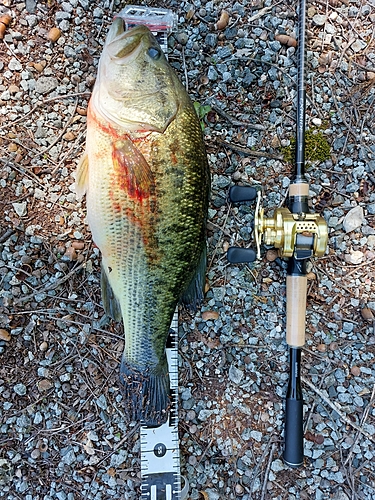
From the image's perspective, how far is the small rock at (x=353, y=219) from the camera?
109 inches

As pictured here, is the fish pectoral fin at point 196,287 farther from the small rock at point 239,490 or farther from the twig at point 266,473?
the small rock at point 239,490

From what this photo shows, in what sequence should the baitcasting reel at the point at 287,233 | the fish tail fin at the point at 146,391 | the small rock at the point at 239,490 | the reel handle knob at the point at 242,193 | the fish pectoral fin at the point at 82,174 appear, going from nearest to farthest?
the fish pectoral fin at the point at 82,174, the fish tail fin at the point at 146,391, the baitcasting reel at the point at 287,233, the reel handle knob at the point at 242,193, the small rock at the point at 239,490

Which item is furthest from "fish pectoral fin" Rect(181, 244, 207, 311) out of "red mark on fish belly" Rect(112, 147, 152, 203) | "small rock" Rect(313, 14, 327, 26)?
"small rock" Rect(313, 14, 327, 26)

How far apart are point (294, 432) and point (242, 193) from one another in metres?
1.53

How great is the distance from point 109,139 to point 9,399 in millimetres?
1743

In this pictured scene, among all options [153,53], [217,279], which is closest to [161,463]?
[217,279]

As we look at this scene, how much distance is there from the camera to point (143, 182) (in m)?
1.97

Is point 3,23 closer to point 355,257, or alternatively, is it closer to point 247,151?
point 247,151

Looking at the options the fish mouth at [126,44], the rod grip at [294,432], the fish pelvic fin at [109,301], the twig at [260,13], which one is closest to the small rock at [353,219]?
the rod grip at [294,432]

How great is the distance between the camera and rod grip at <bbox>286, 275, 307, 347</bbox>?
2531 mm

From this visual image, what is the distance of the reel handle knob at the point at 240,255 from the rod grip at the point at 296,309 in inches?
11.6

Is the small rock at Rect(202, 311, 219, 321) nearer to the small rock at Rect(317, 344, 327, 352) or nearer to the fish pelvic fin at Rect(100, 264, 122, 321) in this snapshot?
the fish pelvic fin at Rect(100, 264, 122, 321)

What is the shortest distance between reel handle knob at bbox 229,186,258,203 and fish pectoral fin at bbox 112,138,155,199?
27.6 inches

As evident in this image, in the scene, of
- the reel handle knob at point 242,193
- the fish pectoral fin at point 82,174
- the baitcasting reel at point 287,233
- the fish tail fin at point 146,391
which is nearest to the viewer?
the fish pectoral fin at point 82,174
